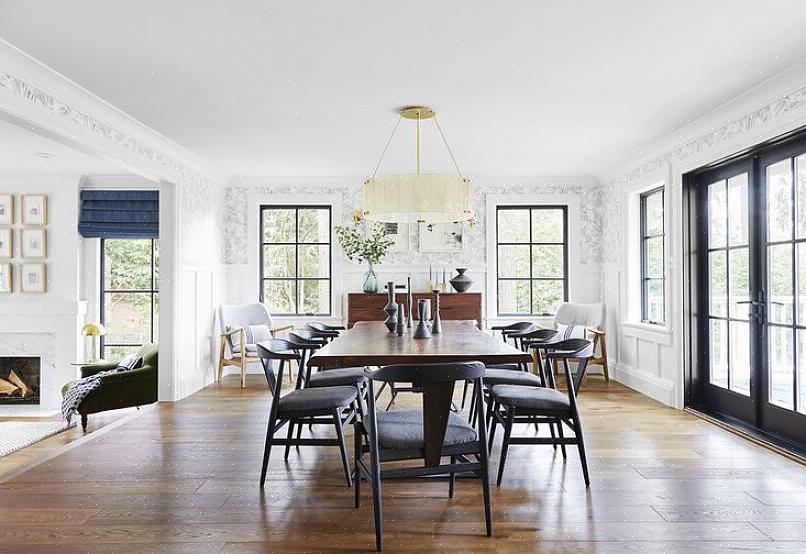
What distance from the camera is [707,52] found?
3.49 m

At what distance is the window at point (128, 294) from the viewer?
7449 millimetres

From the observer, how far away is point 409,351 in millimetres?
3260

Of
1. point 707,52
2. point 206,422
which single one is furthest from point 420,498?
point 707,52

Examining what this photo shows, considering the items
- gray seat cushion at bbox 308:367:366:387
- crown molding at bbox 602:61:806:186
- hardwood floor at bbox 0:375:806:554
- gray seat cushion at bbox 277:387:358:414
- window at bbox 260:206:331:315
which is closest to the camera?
hardwood floor at bbox 0:375:806:554

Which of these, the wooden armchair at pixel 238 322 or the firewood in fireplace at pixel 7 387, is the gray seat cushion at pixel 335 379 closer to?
the wooden armchair at pixel 238 322

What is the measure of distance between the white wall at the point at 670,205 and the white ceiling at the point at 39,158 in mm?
4841

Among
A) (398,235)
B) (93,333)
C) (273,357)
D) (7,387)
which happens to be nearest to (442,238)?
(398,235)

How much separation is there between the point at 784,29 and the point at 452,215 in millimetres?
2330

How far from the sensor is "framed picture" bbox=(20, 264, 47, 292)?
7.17 metres

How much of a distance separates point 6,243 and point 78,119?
3.80 m

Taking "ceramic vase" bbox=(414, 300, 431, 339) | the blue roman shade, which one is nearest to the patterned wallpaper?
the blue roman shade

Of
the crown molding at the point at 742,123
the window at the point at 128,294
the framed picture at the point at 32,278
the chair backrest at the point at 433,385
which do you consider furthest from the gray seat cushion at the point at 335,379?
the framed picture at the point at 32,278

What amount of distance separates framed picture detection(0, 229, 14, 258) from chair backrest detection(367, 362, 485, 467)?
6.39 m

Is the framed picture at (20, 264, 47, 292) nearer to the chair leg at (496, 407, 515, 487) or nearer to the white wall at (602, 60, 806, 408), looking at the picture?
the chair leg at (496, 407, 515, 487)
